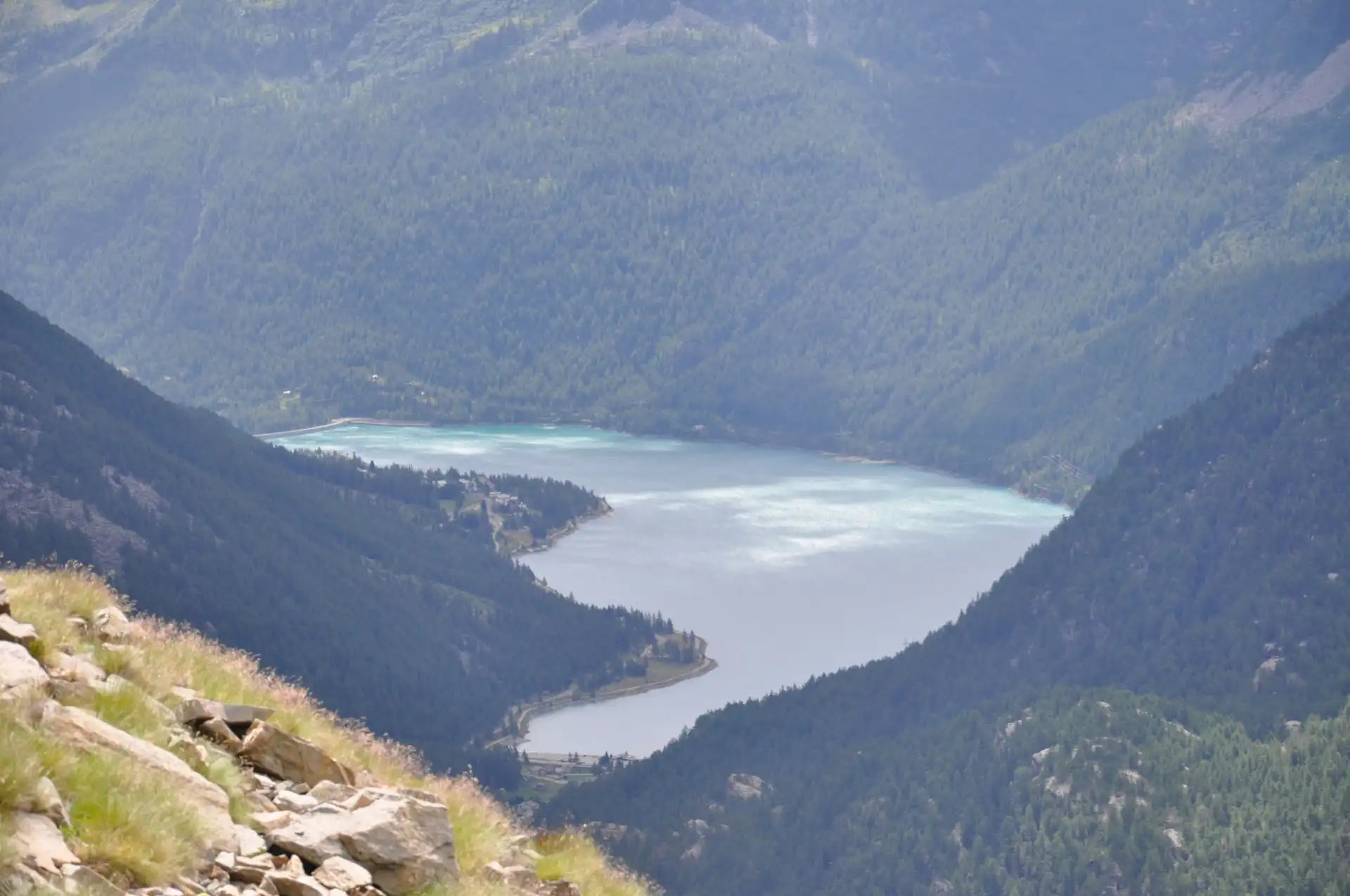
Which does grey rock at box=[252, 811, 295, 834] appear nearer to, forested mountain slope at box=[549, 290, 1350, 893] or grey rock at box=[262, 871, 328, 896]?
grey rock at box=[262, 871, 328, 896]

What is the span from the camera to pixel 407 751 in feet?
125

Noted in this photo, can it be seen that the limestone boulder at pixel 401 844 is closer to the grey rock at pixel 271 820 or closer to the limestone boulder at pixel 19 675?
the grey rock at pixel 271 820

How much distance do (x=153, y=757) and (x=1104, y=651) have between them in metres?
150

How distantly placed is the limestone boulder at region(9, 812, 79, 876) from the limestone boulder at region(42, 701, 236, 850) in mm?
2053

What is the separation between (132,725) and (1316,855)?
89576 millimetres

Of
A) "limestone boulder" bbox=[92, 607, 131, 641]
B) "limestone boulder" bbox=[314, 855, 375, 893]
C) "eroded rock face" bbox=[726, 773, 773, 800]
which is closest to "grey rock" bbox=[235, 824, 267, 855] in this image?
"limestone boulder" bbox=[314, 855, 375, 893]

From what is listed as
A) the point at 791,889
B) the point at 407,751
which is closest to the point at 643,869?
the point at 791,889

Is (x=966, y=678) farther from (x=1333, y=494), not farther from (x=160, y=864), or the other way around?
(x=160, y=864)

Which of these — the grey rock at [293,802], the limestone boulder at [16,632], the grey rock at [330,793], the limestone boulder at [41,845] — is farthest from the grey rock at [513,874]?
the limestone boulder at [41,845]

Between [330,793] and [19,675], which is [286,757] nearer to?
[330,793]

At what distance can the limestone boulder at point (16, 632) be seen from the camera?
27.2 meters

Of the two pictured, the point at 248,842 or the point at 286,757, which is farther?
the point at 286,757

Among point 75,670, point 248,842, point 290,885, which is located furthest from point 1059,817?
point 290,885

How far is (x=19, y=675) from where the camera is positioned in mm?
25875
